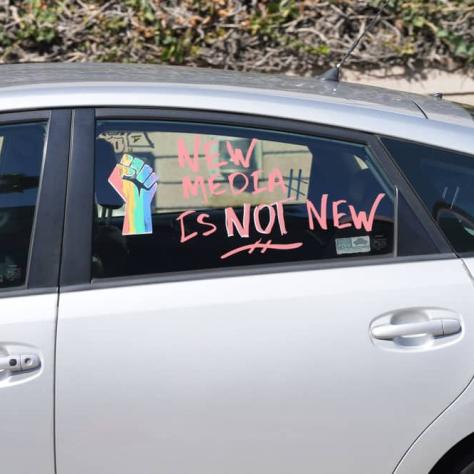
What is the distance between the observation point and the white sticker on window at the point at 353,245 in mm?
2553

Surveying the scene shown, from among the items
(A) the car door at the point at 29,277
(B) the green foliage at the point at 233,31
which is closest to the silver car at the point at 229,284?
(A) the car door at the point at 29,277

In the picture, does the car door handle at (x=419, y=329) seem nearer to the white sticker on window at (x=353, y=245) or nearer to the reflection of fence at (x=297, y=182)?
the white sticker on window at (x=353, y=245)

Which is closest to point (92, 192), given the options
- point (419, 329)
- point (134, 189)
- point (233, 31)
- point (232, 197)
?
point (134, 189)

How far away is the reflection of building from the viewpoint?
8.34 ft

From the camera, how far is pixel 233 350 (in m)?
2.41

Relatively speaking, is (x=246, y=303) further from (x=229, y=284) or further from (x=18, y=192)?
(x=18, y=192)

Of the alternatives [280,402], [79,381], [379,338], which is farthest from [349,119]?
[79,381]

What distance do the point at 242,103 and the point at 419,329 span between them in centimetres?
81

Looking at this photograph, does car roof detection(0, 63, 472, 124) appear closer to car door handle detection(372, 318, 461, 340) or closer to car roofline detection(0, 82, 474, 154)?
car roofline detection(0, 82, 474, 154)

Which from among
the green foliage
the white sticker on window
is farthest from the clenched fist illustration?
the green foliage

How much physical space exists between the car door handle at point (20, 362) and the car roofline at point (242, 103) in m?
0.68

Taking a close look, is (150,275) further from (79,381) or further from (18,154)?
(18,154)

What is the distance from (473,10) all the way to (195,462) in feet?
15.8

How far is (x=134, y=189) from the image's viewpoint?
2535 millimetres
